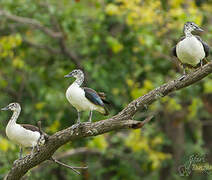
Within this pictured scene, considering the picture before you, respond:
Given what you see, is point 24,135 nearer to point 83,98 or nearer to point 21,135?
point 21,135

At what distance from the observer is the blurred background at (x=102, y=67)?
993 centimetres

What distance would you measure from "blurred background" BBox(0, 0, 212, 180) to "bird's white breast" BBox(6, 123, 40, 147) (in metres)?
3.63

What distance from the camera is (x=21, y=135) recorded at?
5.70 metres

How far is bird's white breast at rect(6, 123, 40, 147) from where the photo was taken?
18.7 feet

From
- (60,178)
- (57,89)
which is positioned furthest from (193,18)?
(60,178)

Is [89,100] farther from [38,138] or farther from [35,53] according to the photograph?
[35,53]

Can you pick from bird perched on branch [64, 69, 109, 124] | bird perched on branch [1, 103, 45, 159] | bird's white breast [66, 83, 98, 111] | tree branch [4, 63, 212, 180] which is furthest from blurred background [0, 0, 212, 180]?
tree branch [4, 63, 212, 180]

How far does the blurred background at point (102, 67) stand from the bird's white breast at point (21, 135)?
363 cm

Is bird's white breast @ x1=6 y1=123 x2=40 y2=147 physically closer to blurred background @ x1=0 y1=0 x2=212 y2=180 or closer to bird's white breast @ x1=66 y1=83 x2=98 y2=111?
bird's white breast @ x1=66 y1=83 x2=98 y2=111

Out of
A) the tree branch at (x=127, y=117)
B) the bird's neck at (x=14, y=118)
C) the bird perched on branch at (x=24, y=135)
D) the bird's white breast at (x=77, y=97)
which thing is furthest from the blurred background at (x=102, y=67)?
the tree branch at (x=127, y=117)

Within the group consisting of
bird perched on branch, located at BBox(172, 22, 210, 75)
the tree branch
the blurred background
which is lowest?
the blurred background

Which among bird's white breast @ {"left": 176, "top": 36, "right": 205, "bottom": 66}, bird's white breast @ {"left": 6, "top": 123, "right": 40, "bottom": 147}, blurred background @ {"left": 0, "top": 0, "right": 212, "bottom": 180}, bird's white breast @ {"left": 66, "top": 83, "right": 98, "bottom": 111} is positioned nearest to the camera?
bird's white breast @ {"left": 66, "top": 83, "right": 98, "bottom": 111}

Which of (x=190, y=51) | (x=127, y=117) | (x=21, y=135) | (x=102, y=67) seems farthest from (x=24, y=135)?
(x=102, y=67)

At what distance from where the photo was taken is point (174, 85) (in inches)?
204
